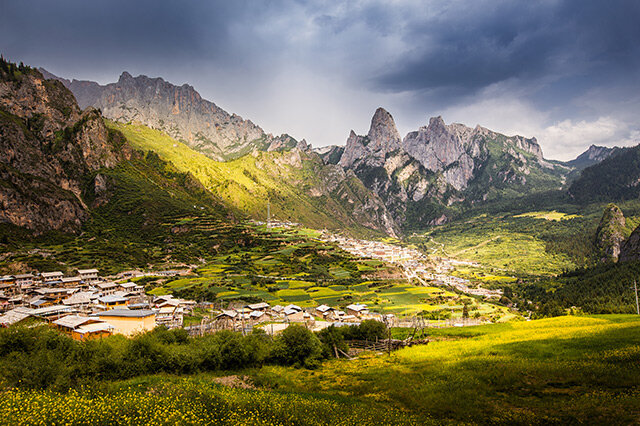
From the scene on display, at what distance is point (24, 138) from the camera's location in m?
148

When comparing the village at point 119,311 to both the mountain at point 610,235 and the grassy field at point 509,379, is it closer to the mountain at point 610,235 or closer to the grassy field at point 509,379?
the grassy field at point 509,379

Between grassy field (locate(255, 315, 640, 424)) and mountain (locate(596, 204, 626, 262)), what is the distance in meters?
177

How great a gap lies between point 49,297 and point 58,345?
2204 inches

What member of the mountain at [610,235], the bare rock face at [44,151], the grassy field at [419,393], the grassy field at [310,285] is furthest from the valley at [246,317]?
the mountain at [610,235]

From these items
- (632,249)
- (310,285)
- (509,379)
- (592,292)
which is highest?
(632,249)

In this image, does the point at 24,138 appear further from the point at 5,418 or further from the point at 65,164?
the point at 5,418

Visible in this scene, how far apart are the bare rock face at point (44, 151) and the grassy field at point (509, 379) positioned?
452ft

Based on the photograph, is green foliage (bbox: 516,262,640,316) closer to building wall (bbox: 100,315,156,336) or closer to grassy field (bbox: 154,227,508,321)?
grassy field (bbox: 154,227,508,321)

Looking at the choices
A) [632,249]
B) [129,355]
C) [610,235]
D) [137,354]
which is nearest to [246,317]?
[137,354]

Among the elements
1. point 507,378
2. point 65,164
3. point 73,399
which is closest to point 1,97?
point 65,164

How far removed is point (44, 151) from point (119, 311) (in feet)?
489

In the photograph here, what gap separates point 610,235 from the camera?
17800 cm

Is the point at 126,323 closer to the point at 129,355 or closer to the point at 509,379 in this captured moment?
the point at 129,355

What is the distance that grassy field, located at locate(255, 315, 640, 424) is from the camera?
18.3m
